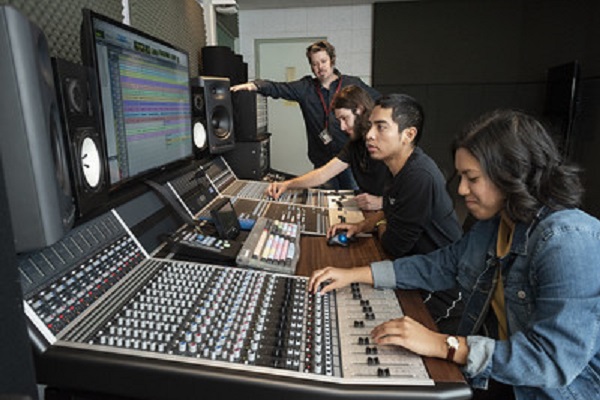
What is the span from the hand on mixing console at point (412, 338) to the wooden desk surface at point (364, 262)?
18mm

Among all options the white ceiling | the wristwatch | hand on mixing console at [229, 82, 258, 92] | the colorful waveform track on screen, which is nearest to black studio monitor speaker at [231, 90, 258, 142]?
hand on mixing console at [229, 82, 258, 92]

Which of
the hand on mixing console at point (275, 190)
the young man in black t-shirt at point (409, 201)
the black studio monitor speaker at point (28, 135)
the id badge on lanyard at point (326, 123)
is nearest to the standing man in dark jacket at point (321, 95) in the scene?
the id badge on lanyard at point (326, 123)

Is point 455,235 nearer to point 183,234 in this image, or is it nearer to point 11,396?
point 183,234

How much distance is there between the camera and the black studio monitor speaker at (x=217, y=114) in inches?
76.9

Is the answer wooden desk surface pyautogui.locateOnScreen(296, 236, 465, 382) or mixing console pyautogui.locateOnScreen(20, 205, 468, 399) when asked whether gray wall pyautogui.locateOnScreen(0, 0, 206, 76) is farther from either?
wooden desk surface pyautogui.locateOnScreen(296, 236, 465, 382)

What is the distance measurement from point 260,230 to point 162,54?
0.66 metres

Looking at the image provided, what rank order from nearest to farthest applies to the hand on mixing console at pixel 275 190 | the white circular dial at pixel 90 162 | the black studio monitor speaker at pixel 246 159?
the white circular dial at pixel 90 162 → the hand on mixing console at pixel 275 190 → the black studio monitor speaker at pixel 246 159

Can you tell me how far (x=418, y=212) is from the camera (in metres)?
1.44

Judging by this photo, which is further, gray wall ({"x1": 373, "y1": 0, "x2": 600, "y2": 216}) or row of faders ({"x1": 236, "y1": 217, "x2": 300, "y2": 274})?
gray wall ({"x1": 373, "y1": 0, "x2": 600, "y2": 216})

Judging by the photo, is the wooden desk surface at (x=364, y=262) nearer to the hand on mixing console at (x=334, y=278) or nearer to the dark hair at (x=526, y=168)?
the hand on mixing console at (x=334, y=278)

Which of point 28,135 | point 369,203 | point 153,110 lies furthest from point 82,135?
point 369,203

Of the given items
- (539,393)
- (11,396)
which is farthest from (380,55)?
(11,396)

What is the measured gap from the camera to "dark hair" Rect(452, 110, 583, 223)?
858 mm

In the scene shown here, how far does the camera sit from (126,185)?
1.15 meters
